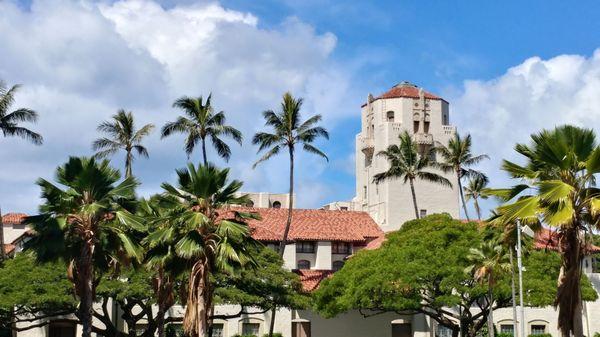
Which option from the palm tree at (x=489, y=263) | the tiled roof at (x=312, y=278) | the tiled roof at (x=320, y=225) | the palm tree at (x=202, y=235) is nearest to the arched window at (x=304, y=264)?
the tiled roof at (x=320, y=225)

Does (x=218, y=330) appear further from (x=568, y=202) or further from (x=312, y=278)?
(x=568, y=202)

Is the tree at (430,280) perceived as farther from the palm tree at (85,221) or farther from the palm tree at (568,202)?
the palm tree at (568,202)

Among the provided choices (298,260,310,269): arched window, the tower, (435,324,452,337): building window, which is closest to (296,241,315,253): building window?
(298,260,310,269): arched window

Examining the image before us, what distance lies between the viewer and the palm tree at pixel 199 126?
60.3m

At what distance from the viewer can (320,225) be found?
75438 millimetres

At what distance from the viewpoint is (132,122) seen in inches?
2618

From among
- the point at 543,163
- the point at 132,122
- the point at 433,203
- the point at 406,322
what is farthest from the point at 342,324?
the point at 543,163

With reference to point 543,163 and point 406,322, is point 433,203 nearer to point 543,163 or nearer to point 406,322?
point 406,322

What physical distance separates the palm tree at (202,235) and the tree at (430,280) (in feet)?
55.5

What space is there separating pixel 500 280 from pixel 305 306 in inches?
455

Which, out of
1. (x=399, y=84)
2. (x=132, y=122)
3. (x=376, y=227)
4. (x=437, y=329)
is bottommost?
(x=437, y=329)

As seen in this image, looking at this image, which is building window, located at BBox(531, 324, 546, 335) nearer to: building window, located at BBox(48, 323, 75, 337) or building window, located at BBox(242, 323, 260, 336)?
building window, located at BBox(242, 323, 260, 336)

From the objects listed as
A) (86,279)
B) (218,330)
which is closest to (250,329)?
(218,330)

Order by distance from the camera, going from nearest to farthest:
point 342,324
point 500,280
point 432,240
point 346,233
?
point 500,280
point 432,240
point 342,324
point 346,233
